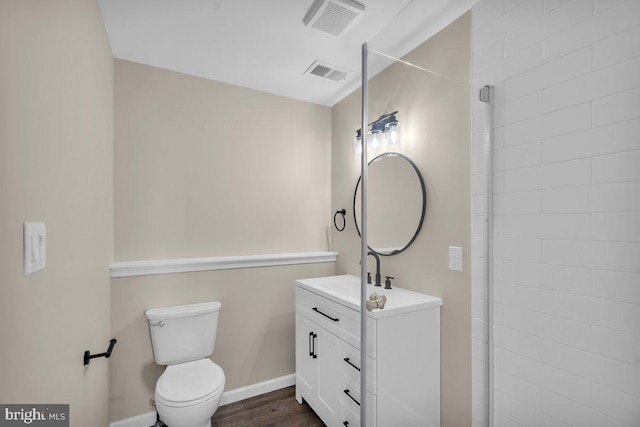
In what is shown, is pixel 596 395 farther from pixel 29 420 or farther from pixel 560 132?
pixel 29 420

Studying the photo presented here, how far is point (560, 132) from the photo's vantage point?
1061 millimetres

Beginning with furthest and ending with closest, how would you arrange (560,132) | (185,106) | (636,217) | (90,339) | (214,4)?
(185,106), (214,4), (90,339), (560,132), (636,217)

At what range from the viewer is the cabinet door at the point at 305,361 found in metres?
2.11

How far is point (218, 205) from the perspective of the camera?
239cm

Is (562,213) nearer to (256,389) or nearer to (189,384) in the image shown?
(189,384)

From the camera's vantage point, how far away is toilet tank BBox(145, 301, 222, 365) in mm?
2010

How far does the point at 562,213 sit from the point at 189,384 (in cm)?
200

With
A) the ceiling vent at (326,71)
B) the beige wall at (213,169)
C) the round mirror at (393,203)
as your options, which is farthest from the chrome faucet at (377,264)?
the ceiling vent at (326,71)

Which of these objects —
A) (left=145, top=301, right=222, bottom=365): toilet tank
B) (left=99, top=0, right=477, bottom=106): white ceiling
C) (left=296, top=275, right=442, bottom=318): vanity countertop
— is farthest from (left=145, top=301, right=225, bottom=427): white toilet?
(left=99, top=0, right=477, bottom=106): white ceiling

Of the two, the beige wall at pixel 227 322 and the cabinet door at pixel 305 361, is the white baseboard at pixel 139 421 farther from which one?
the cabinet door at pixel 305 361

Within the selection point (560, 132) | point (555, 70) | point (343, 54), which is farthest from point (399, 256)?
point (343, 54)

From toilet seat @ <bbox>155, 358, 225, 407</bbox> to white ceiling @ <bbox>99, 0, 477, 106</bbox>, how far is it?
1862 millimetres

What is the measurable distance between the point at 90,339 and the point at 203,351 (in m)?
0.82

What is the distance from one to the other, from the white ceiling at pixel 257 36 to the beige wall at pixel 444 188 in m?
0.16
